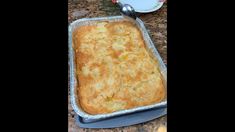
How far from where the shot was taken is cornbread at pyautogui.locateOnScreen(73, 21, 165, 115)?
118 centimetres

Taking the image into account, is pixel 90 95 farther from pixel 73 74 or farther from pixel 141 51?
pixel 141 51

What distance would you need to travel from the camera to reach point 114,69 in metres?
1.28

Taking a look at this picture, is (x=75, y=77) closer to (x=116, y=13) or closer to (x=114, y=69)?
(x=114, y=69)

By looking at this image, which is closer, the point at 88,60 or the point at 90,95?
the point at 90,95

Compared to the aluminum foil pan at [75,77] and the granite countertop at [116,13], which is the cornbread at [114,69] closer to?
the aluminum foil pan at [75,77]

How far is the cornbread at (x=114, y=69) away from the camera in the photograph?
1.18 meters

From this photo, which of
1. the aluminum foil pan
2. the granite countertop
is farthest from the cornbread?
the granite countertop

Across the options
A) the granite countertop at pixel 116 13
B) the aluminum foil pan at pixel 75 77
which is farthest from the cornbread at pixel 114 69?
the granite countertop at pixel 116 13

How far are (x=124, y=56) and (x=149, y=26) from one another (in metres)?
0.35

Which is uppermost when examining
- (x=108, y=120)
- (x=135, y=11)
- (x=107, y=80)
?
(x=135, y=11)

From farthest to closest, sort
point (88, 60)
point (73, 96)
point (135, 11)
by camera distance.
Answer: point (135, 11) → point (88, 60) → point (73, 96)

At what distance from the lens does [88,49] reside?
1.37m

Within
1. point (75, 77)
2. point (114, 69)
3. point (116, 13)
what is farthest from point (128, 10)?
point (75, 77)

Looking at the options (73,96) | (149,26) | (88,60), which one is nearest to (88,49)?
(88,60)
